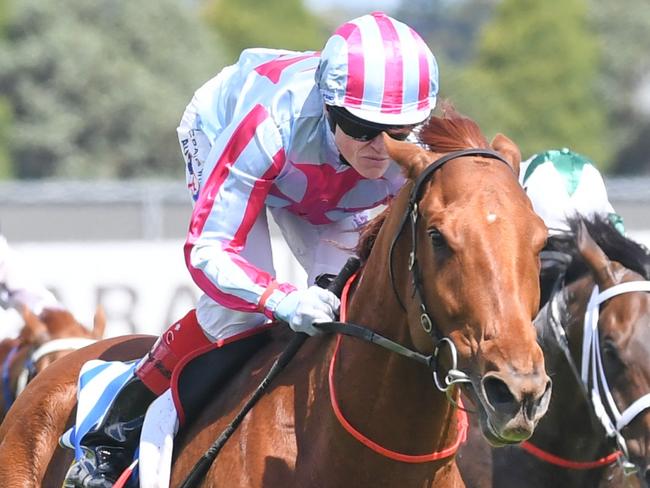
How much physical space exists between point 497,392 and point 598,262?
1931mm

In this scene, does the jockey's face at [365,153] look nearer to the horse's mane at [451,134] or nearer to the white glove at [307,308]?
the horse's mane at [451,134]

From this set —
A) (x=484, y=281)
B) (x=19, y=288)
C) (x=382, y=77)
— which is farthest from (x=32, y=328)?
(x=484, y=281)

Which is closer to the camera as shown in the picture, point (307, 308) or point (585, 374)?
point (307, 308)

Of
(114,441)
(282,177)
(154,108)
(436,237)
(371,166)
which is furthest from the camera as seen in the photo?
(154,108)

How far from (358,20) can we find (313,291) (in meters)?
0.80

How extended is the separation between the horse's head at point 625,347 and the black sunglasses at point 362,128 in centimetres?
132

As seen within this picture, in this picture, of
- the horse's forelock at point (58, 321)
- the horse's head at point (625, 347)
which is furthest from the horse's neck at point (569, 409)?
the horse's forelock at point (58, 321)

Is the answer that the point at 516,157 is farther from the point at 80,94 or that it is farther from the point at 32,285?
the point at 80,94

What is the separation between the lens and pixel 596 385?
4754mm

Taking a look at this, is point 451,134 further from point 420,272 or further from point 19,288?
point 19,288

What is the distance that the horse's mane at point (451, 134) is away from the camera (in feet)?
11.7

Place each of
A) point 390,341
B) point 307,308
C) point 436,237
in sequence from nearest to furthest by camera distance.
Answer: point 436,237, point 390,341, point 307,308

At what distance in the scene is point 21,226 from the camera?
12438 millimetres

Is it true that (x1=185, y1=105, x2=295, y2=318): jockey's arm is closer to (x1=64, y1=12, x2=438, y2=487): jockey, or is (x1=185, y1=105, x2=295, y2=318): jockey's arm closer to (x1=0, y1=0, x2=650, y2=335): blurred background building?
(x1=64, y1=12, x2=438, y2=487): jockey
